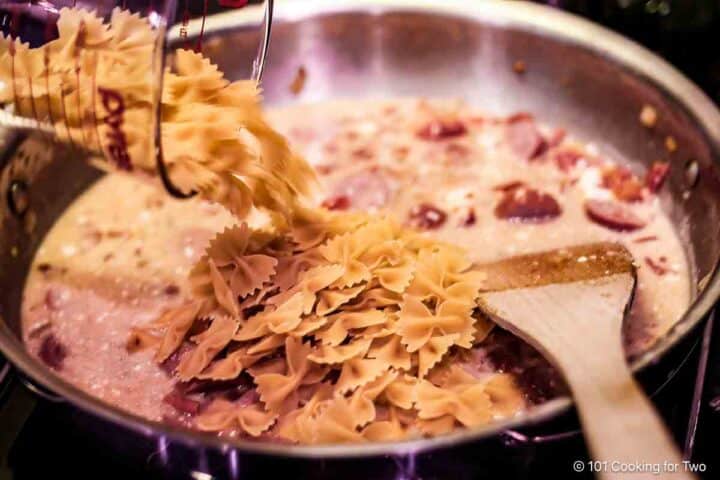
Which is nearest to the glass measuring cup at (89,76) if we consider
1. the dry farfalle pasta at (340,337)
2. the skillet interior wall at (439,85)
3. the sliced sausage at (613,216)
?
the dry farfalle pasta at (340,337)

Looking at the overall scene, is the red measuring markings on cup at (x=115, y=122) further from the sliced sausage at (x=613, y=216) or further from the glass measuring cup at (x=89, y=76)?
the sliced sausage at (x=613, y=216)

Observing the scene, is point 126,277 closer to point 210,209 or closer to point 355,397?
point 210,209

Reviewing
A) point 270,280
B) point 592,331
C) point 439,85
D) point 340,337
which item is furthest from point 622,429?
point 439,85

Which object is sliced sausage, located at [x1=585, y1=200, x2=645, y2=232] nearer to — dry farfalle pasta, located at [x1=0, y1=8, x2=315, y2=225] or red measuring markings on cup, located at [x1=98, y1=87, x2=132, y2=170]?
dry farfalle pasta, located at [x1=0, y1=8, x2=315, y2=225]

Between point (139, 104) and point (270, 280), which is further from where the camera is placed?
point (270, 280)

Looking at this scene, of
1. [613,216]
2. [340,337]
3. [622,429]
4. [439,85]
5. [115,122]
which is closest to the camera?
[622,429]

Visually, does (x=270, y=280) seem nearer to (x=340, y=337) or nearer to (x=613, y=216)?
(x=340, y=337)

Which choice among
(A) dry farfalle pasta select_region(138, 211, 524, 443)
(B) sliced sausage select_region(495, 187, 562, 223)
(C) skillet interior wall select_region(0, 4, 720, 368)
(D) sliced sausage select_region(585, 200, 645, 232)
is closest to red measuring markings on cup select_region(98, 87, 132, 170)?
(A) dry farfalle pasta select_region(138, 211, 524, 443)
